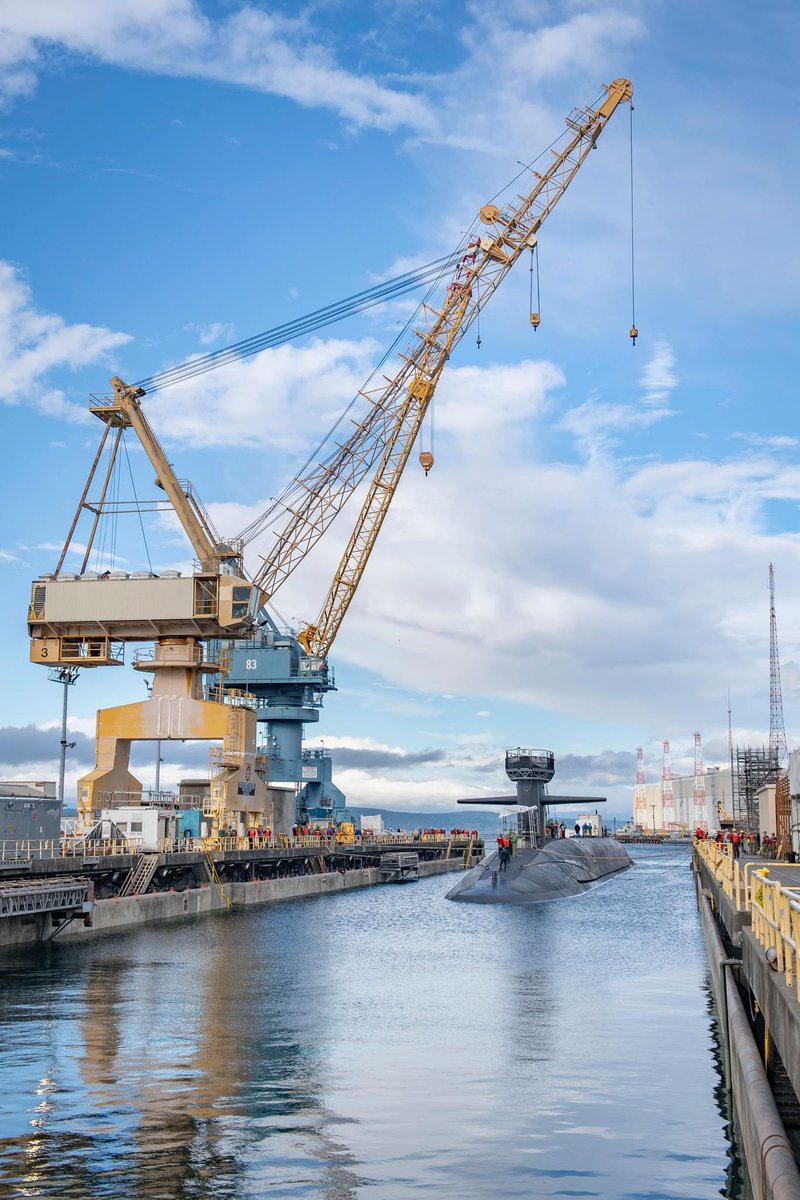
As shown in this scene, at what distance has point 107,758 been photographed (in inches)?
2419

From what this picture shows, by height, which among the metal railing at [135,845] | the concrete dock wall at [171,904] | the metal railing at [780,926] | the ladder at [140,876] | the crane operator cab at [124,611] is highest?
the crane operator cab at [124,611]

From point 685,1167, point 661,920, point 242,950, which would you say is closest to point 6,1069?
point 685,1167

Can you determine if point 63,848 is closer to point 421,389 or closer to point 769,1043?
point 769,1043

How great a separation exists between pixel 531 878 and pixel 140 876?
20.6m

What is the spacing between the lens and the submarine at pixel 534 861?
5794 centimetres

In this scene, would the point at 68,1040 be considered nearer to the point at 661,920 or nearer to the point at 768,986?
the point at 768,986

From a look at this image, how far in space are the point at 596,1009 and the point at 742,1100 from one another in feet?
41.3

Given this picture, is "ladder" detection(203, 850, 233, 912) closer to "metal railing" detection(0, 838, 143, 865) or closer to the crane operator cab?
"metal railing" detection(0, 838, 143, 865)

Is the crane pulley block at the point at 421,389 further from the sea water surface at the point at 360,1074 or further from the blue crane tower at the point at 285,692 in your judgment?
the sea water surface at the point at 360,1074

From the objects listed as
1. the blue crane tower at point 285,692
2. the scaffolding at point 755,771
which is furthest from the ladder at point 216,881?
the scaffolding at point 755,771

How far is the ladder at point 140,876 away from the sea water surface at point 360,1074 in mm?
A: 10201

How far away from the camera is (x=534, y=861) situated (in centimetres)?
6512

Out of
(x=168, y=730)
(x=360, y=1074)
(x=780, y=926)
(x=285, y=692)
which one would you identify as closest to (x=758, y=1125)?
(x=780, y=926)

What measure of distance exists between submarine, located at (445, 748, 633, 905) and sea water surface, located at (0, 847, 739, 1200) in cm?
1853
